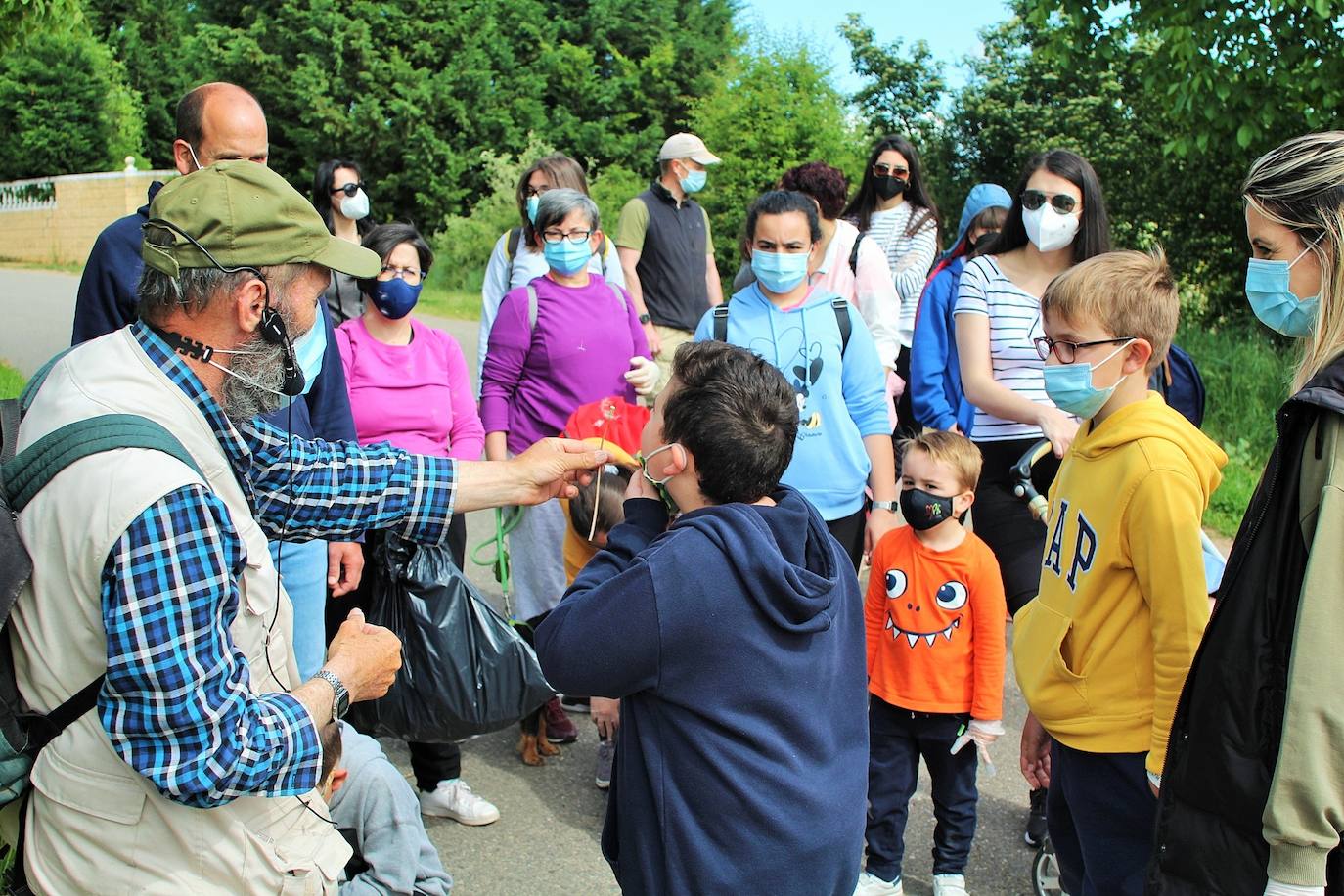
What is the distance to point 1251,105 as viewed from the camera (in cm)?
919

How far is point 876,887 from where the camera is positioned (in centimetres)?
352

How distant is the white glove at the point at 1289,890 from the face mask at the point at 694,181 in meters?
5.45

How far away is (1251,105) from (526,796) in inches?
324

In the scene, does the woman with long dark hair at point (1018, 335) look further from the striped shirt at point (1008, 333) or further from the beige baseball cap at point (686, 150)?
the beige baseball cap at point (686, 150)

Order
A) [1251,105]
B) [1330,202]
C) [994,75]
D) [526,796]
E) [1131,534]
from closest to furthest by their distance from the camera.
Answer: [1330,202] < [1131,534] < [526,796] < [1251,105] < [994,75]

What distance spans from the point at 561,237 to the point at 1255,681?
3.52 metres

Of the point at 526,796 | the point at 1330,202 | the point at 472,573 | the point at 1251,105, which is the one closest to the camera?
the point at 1330,202

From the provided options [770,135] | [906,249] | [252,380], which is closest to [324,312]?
[252,380]

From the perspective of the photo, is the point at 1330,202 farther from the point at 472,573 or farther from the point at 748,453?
the point at 472,573

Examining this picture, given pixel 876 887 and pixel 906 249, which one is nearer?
pixel 876 887

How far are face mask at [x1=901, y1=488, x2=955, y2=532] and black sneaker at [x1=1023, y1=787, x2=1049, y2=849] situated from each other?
100 cm

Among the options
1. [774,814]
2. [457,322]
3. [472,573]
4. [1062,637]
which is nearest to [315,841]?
[774,814]

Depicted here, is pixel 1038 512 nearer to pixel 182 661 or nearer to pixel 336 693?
pixel 336 693

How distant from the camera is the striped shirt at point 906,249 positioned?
6328 millimetres
